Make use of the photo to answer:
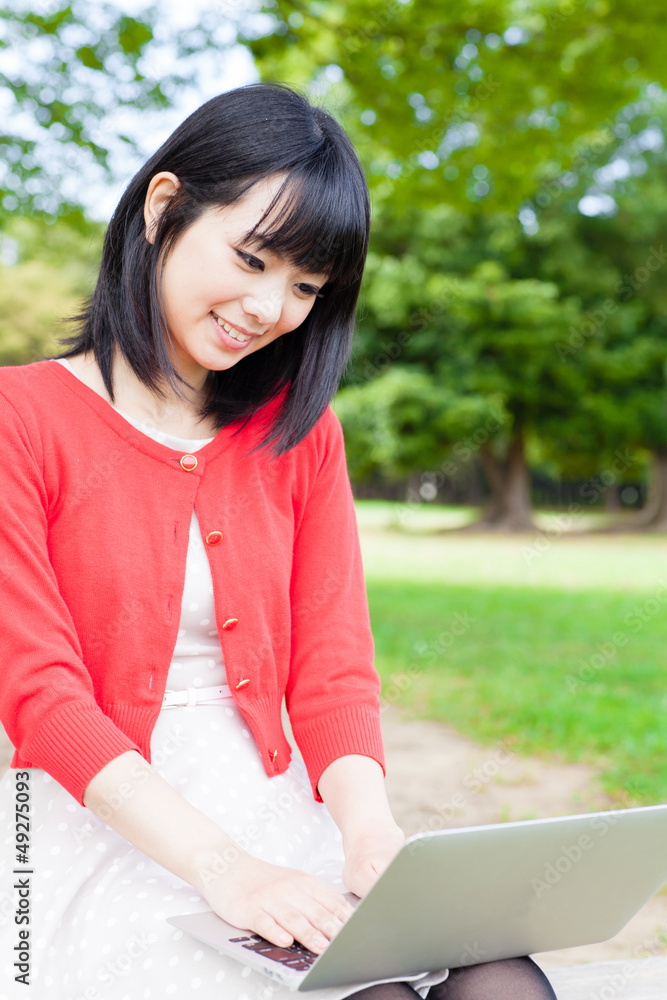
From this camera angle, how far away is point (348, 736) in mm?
1483

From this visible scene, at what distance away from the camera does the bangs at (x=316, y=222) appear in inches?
53.5

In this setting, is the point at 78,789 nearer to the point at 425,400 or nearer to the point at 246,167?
the point at 246,167

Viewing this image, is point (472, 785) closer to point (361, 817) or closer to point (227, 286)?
point (361, 817)

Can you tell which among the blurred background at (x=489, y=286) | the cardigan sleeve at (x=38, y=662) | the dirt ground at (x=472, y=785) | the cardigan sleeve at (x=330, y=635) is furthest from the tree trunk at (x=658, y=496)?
the cardigan sleeve at (x=38, y=662)

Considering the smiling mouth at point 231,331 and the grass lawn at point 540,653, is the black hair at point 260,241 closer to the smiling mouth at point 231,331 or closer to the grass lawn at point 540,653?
the smiling mouth at point 231,331

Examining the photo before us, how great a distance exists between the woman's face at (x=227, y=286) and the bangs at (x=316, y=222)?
15mm

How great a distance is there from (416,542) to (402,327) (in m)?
4.78

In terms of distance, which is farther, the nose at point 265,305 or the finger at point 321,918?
the nose at point 265,305

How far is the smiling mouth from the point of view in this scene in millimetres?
1432

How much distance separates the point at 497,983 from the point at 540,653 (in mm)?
5736

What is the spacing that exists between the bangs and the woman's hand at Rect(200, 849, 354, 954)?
2.75ft

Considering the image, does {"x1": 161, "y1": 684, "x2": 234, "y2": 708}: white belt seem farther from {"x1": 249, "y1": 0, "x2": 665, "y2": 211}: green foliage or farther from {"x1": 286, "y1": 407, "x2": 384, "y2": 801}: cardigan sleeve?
{"x1": 249, "y1": 0, "x2": 665, "y2": 211}: green foliage

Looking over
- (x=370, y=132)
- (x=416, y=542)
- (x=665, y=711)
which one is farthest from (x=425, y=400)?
(x=665, y=711)

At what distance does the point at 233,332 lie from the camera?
1438 mm
